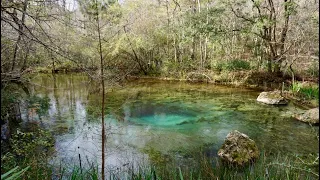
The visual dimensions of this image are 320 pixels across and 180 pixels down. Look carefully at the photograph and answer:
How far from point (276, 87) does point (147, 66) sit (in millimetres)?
8041

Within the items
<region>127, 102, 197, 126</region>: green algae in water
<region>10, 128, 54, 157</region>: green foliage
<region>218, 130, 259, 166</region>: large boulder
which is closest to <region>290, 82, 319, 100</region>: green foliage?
<region>127, 102, 197, 126</region>: green algae in water

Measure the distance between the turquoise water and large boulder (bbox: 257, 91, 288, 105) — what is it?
31cm

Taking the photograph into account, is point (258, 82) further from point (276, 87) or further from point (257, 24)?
point (257, 24)

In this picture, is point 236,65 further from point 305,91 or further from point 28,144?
point 28,144

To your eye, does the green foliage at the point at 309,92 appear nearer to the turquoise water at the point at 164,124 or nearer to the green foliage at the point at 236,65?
the turquoise water at the point at 164,124

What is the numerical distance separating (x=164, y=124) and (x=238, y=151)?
2.85 m

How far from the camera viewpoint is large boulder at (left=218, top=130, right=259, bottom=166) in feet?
16.1

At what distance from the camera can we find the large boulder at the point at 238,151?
16.1 ft

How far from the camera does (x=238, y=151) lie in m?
5.02

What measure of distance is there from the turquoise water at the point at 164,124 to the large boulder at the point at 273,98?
12.2 inches

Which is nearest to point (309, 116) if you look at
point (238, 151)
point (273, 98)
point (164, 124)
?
point (273, 98)

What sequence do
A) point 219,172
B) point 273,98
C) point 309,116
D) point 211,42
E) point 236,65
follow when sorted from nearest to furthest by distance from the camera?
point 219,172 → point 309,116 → point 273,98 → point 236,65 → point 211,42

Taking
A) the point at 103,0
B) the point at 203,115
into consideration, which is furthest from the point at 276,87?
the point at 103,0

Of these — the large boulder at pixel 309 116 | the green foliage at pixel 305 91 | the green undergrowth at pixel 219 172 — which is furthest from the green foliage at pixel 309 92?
the green undergrowth at pixel 219 172
